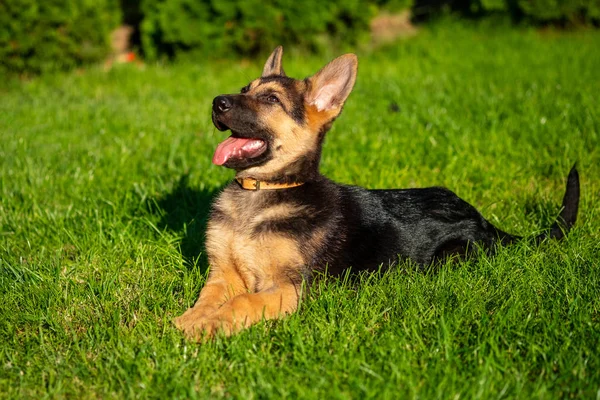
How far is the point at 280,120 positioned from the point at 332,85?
0.45 m

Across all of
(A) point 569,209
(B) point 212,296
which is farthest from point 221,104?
(A) point 569,209

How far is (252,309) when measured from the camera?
362cm

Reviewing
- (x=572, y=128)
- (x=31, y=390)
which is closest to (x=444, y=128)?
(x=572, y=128)

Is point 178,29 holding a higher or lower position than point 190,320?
higher

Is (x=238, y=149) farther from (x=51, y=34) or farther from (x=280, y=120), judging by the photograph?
(x=51, y=34)

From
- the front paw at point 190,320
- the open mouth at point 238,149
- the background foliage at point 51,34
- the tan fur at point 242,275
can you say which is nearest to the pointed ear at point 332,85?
the open mouth at point 238,149

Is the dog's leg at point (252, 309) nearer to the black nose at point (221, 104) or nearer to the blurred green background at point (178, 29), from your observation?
the black nose at point (221, 104)

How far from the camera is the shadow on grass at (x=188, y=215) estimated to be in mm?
4891

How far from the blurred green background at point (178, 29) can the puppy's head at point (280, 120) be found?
7.17 metres

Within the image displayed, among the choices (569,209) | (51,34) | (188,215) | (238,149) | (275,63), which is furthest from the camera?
(51,34)

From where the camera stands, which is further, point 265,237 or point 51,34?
point 51,34

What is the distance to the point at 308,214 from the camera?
4.11 metres

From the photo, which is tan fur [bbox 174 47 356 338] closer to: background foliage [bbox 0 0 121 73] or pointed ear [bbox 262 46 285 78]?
pointed ear [bbox 262 46 285 78]

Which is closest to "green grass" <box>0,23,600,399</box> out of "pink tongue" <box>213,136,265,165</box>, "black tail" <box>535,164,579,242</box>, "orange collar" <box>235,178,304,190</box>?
"black tail" <box>535,164,579,242</box>
